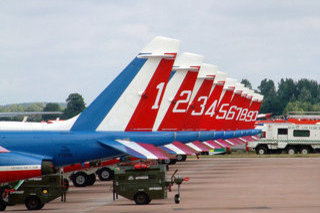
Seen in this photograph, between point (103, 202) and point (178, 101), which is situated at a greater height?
point (178, 101)

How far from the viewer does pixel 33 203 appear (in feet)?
79.2

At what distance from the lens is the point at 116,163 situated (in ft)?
116

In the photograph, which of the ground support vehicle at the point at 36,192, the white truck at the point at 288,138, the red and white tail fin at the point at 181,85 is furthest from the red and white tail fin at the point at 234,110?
the ground support vehicle at the point at 36,192

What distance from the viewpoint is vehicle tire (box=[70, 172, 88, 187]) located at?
34.4 metres

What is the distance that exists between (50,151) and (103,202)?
668 cm

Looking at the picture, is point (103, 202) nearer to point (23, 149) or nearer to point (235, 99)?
point (23, 149)

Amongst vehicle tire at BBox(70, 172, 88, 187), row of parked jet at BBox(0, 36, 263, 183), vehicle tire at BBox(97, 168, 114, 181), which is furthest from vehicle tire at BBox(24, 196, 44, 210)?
vehicle tire at BBox(97, 168, 114, 181)

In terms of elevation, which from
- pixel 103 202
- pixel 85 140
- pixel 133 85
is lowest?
pixel 103 202

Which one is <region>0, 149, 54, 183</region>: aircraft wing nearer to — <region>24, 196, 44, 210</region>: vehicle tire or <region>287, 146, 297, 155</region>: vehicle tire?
<region>24, 196, 44, 210</region>: vehicle tire

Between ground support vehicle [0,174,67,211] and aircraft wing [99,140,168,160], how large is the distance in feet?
11.7

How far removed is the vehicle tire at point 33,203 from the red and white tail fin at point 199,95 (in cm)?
1291

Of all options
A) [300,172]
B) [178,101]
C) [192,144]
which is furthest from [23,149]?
[300,172]

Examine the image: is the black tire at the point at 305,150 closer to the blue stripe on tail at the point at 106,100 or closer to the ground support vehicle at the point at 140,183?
the ground support vehicle at the point at 140,183

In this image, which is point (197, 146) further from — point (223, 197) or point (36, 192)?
point (36, 192)
